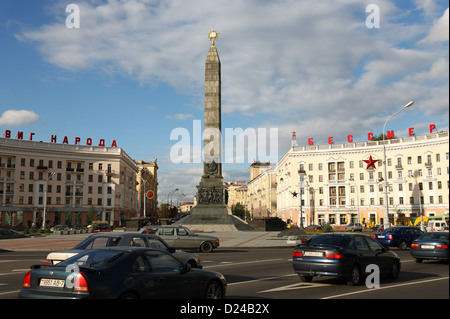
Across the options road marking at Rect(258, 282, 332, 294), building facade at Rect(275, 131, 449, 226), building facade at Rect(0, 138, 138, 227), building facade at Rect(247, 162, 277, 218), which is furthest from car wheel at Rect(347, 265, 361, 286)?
building facade at Rect(247, 162, 277, 218)

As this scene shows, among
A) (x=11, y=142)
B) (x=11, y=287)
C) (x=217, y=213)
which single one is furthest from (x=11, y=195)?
(x=11, y=287)

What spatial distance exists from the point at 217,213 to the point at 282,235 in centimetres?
1197

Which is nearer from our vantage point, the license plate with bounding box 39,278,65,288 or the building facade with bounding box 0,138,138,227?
the license plate with bounding box 39,278,65,288

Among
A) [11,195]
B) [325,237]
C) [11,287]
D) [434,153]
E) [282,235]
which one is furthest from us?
[11,195]

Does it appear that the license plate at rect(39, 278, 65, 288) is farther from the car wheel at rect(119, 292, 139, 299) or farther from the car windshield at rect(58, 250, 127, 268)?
the car wheel at rect(119, 292, 139, 299)

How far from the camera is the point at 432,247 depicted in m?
16.4

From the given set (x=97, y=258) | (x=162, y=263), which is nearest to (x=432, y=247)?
(x=162, y=263)

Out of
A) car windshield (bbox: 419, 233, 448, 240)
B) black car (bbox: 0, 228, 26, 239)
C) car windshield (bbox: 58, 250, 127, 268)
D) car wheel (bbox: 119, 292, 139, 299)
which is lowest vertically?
black car (bbox: 0, 228, 26, 239)

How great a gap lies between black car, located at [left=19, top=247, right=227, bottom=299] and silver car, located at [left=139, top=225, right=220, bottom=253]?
573 inches

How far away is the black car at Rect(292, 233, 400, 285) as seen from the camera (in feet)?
35.7

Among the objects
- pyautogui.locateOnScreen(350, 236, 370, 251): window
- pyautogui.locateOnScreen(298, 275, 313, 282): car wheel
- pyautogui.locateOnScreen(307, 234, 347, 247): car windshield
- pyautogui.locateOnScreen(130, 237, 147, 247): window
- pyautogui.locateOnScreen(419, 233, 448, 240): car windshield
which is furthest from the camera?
pyautogui.locateOnScreen(419, 233, 448, 240): car windshield

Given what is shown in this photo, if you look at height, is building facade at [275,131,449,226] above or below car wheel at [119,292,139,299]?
above

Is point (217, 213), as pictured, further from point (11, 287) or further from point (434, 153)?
point (434, 153)
